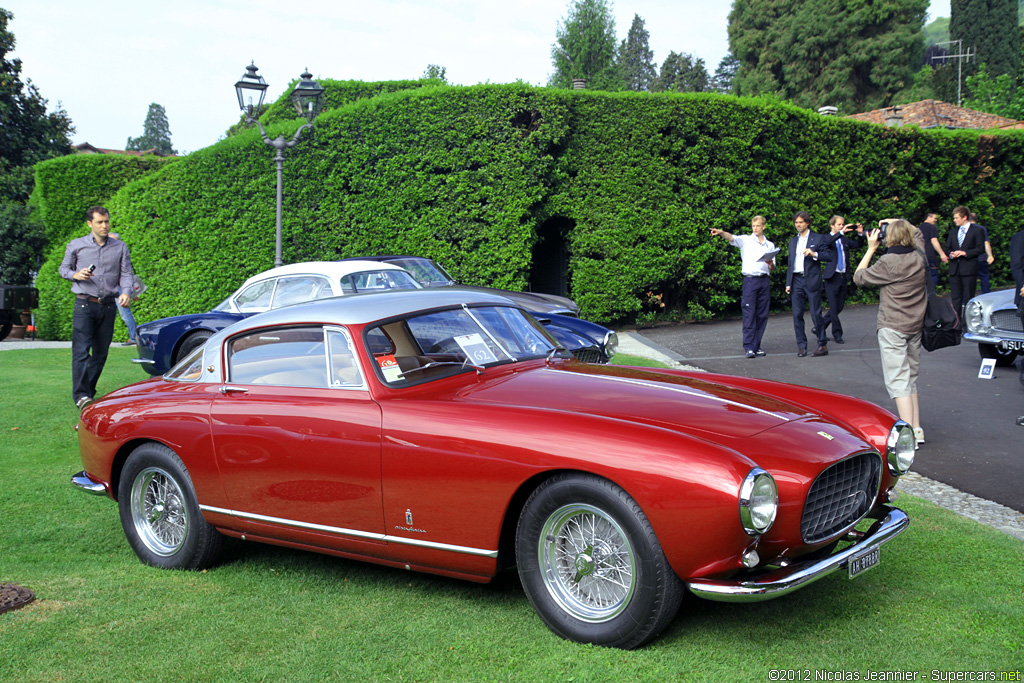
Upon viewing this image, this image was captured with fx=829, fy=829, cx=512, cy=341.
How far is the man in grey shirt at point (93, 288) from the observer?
826cm

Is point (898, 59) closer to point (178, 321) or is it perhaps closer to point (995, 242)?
point (995, 242)

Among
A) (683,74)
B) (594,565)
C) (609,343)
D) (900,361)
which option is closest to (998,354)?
(900,361)

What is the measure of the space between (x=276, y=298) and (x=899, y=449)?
301 inches

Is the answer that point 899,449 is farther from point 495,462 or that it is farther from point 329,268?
point 329,268

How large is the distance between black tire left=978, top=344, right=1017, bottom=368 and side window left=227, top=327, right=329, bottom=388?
9637mm

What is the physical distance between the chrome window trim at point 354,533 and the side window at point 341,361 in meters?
0.69

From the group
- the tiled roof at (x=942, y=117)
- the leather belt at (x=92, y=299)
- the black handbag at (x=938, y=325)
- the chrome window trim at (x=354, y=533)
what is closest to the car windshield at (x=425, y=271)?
the leather belt at (x=92, y=299)

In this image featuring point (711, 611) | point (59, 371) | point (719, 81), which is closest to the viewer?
point (711, 611)

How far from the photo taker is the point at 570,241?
16547 mm

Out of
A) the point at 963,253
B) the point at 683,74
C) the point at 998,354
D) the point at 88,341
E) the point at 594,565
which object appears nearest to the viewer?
the point at 594,565

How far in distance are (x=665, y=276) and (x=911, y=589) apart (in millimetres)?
12904

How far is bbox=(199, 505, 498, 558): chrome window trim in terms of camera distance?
358 cm

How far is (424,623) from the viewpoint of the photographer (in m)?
3.61

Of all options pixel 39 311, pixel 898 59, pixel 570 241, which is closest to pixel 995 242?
pixel 570 241
